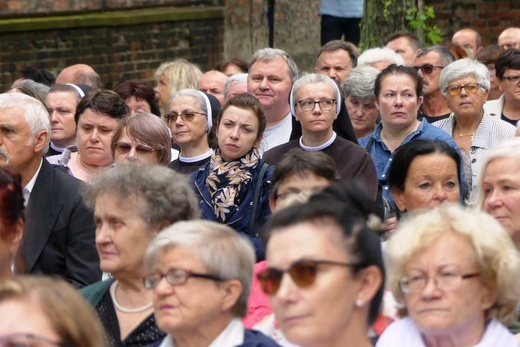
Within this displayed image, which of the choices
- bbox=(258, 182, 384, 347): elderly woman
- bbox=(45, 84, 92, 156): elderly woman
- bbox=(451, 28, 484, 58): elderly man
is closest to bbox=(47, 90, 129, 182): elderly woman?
bbox=(45, 84, 92, 156): elderly woman

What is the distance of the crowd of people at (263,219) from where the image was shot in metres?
3.84

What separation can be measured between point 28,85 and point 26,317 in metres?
6.62

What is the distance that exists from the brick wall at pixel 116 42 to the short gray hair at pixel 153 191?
8.57 meters

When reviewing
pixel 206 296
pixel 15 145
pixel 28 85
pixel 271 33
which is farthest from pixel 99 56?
pixel 206 296

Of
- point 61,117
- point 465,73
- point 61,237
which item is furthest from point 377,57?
point 61,237

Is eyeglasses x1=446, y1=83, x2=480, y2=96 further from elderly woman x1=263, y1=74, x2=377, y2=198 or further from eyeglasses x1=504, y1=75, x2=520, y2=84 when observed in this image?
elderly woman x1=263, y1=74, x2=377, y2=198

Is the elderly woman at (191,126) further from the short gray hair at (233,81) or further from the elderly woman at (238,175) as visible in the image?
the short gray hair at (233,81)

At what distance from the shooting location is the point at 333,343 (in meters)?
3.80

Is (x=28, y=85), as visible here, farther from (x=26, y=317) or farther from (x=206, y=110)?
(x=26, y=317)

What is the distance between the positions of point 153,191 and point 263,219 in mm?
1808

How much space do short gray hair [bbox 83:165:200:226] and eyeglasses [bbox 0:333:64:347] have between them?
1.96 meters

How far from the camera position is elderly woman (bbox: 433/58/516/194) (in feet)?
30.4

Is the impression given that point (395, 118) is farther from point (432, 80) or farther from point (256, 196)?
point (432, 80)

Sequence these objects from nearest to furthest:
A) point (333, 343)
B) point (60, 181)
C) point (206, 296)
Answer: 1. point (333, 343)
2. point (206, 296)
3. point (60, 181)
